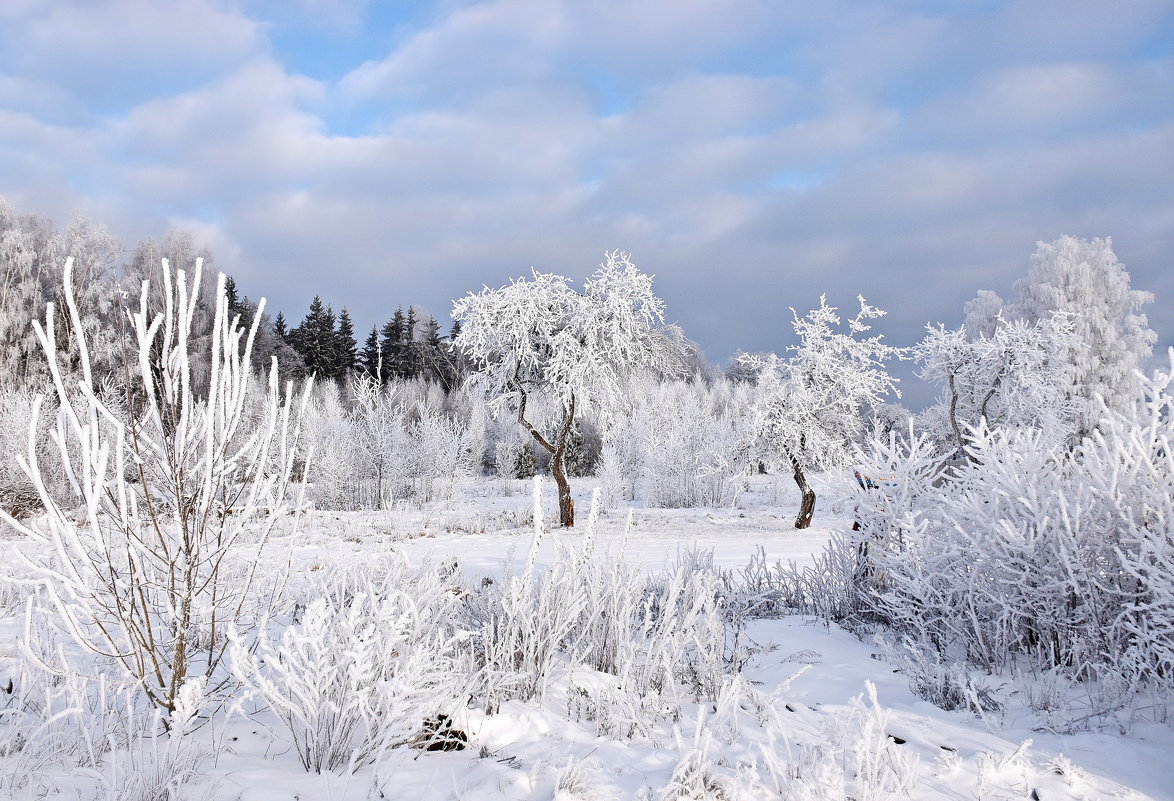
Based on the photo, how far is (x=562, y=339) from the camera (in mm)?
13648

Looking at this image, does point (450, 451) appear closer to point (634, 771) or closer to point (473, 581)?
point (473, 581)

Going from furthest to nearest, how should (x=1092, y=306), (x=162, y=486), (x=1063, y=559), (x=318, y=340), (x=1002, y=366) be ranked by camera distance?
1. (x=318, y=340)
2. (x=1092, y=306)
3. (x=1002, y=366)
4. (x=1063, y=559)
5. (x=162, y=486)

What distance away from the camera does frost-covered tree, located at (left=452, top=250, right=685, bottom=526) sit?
1364 cm

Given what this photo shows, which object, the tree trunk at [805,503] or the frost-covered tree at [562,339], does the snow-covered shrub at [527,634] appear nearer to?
the frost-covered tree at [562,339]

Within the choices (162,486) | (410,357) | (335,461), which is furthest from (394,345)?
(162,486)

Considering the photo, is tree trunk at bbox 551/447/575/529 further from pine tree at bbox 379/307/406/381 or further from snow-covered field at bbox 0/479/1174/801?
pine tree at bbox 379/307/406/381

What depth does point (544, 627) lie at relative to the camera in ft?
11.1

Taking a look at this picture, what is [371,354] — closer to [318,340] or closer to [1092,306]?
[318,340]

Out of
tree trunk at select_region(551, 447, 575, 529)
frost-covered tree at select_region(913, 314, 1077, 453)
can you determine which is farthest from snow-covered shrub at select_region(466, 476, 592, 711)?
frost-covered tree at select_region(913, 314, 1077, 453)

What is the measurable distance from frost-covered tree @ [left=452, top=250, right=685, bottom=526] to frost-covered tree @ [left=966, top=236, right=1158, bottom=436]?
20.7 meters

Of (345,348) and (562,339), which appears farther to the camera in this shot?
(345,348)

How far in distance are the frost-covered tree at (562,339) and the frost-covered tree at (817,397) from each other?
317cm

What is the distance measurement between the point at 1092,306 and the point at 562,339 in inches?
993

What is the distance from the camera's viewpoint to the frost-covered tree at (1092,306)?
25922 millimetres
